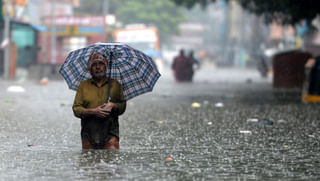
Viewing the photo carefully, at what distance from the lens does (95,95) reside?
9875 millimetres

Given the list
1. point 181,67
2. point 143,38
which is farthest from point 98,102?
point 143,38

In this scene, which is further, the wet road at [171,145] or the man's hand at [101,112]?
the man's hand at [101,112]

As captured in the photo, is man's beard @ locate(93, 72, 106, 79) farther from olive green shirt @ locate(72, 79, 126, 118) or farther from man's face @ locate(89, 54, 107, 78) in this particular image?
olive green shirt @ locate(72, 79, 126, 118)

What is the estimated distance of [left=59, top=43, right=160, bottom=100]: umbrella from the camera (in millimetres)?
10320

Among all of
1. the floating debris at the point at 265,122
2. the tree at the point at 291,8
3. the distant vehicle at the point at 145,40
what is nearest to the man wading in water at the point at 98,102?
the floating debris at the point at 265,122

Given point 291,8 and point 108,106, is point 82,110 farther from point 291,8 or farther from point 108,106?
point 291,8

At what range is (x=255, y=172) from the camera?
8.91 m

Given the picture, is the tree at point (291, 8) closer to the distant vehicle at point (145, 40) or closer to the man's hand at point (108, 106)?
the man's hand at point (108, 106)

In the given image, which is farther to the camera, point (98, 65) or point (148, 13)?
point (148, 13)

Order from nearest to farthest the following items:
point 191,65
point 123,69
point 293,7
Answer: point 123,69, point 293,7, point 191,65

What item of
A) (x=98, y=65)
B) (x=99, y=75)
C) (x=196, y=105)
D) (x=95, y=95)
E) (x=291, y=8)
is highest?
(x=291, y=8)

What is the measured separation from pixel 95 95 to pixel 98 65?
39cm

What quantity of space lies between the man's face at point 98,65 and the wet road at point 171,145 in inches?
36.2

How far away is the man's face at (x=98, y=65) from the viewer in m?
9.65
